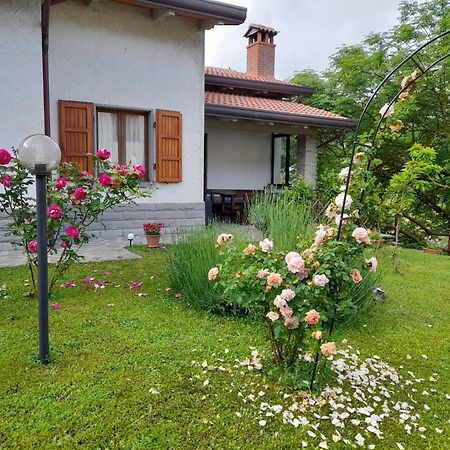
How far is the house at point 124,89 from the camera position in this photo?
19.6 feet

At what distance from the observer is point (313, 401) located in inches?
90.1

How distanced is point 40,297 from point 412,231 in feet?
37.7

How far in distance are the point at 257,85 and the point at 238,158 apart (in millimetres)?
2151

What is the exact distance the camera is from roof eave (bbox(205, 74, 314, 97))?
10453mm

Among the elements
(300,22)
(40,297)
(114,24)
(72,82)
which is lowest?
(40,297)

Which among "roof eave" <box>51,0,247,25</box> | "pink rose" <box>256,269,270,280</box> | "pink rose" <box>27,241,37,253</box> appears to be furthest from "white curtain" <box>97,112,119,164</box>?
"pink rose" <box>256,269,270,280</box>

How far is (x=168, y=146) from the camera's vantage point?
24.9ft

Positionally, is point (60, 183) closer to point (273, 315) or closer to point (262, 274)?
point (262, 274)

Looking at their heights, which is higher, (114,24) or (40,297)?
(114,24)

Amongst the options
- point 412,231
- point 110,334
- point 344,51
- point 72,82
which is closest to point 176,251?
point 110,334

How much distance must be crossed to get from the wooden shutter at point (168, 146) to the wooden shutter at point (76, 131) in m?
1.17

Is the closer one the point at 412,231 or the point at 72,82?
the point at 72,82

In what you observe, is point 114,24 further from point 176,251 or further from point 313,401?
point 313,401

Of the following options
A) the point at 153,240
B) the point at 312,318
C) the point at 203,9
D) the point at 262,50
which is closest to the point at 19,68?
the point at 203,9
